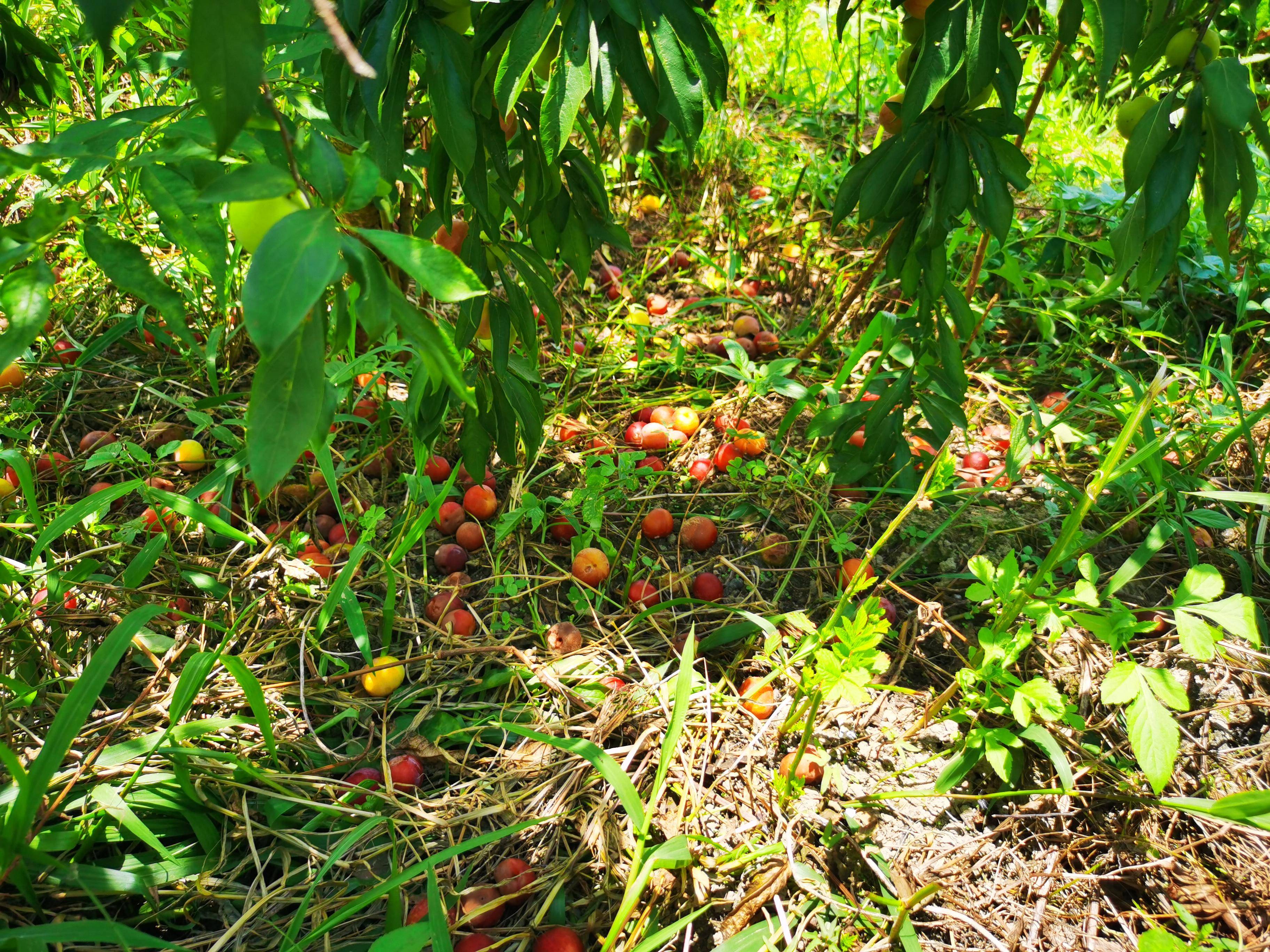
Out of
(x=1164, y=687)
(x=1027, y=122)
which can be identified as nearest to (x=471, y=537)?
(x=1164, y=687)

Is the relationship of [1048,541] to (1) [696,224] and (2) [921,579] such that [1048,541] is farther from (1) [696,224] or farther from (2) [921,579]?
(1) [696,224]

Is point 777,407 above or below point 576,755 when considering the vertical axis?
above

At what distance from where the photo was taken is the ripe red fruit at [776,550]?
175cm

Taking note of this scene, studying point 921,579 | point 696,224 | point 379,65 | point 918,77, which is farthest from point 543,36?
point 696,224

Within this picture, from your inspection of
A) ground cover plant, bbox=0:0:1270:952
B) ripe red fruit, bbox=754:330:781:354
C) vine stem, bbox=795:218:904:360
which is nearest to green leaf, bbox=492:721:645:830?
ground cover plant, bbox=0:0:1270:952

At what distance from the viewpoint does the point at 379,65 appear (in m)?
1.05

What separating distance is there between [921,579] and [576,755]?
775 mm

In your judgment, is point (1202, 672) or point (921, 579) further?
point (921, 579)

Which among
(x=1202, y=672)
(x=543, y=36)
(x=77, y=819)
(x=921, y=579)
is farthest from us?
(x=921, y=579)

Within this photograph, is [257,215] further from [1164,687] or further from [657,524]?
[1164,687]

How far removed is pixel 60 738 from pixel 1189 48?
179 centimetres

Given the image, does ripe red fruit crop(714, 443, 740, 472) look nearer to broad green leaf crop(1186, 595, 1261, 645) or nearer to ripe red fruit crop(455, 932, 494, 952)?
broad green leaf crop(1186, 595, 1261, 645)

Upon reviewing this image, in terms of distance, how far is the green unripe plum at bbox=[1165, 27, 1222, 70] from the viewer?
1.26m

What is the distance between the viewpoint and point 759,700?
1.48m
